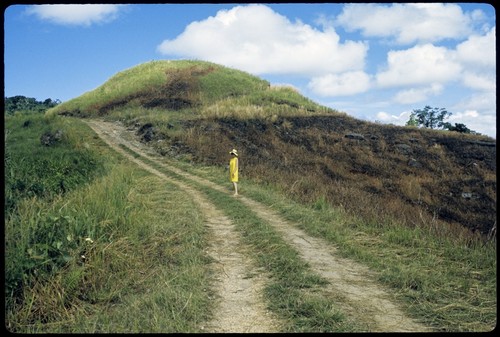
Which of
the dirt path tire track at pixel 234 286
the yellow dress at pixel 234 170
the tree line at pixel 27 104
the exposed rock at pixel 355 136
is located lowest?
the dirt path tire track at pixel 234 286

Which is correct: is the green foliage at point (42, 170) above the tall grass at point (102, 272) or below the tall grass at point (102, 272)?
above

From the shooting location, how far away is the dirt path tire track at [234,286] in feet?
15.3

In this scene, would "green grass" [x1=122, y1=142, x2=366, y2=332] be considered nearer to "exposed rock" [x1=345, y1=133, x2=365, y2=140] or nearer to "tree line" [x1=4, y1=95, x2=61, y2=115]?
"exposed rock" [x1=345, y1=133, x2=365, y2=140]

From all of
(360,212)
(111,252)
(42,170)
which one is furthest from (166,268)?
(42,170)

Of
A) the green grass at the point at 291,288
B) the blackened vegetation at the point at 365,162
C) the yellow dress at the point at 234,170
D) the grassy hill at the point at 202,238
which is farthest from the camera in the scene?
the blackened vegetation at the point at 365,162

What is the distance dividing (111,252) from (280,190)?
8469mm

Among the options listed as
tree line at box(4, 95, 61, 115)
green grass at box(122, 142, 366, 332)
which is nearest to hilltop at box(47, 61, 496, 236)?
green grass at box(122, 142, 366, 332)

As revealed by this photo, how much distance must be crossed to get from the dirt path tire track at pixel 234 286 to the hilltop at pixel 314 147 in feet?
12.1

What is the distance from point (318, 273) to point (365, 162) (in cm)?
1952

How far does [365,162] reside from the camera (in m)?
24.8

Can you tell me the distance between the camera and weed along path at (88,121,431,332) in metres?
4.70

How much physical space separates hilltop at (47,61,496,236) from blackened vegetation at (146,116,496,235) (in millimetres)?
70

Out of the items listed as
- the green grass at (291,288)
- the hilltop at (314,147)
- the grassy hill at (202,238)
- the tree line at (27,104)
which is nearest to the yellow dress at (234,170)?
the grassy hill at (202,238)

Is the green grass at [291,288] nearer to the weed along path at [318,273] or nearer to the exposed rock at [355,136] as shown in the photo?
the weed along path at [318,273]
